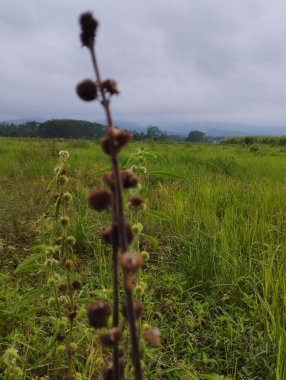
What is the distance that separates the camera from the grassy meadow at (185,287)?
1.65 metres

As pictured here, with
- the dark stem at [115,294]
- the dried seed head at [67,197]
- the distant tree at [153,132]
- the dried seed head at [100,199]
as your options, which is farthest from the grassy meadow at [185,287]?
the distant tree at [153,132]

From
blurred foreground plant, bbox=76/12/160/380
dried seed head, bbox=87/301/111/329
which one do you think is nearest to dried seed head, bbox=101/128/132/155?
blurred foreground plant, bbox=76/12/160/380

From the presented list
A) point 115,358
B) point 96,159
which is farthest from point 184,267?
point 96,159

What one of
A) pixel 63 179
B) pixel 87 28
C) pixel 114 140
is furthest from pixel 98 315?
pixel 63 179

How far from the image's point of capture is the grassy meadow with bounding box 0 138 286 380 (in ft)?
5.43

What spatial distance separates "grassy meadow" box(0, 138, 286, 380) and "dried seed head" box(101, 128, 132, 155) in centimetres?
74

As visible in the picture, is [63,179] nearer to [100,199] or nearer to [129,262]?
[100,199]

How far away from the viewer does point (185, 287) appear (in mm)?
2404

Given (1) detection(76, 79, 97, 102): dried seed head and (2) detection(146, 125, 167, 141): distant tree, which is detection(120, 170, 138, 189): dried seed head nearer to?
(1) detection(76, 79, 97, 102): dried seed head

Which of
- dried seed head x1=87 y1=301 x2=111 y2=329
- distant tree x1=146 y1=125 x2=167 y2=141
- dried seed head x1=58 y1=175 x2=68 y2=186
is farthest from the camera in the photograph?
distant tree x1=146 y1=125 x2=167 y2=141

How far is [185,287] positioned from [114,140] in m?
2.07

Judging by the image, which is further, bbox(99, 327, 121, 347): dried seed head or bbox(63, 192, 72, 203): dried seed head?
bbox(63, 192, 72, 203): dried seed head

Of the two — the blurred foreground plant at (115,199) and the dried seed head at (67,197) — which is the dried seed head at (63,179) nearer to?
the dried seed head at (67,197)

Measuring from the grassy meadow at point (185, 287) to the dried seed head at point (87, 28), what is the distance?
2.46ft
